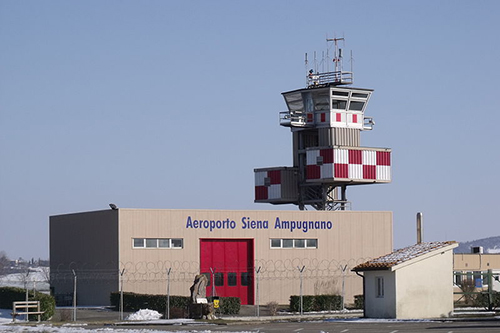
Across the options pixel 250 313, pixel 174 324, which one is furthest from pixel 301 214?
pixel 174 324

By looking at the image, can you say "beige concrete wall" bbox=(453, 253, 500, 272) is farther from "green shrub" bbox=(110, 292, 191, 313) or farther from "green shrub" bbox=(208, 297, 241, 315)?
"green shrub" bbox=(110, 292, 191, 313)

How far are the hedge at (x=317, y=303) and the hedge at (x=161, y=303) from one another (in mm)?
3479

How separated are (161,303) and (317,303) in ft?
26.7

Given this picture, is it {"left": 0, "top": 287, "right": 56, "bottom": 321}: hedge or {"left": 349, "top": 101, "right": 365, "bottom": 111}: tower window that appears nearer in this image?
{"left": 0, "top": 287, "right": 56, "bottom": 321}: hedge

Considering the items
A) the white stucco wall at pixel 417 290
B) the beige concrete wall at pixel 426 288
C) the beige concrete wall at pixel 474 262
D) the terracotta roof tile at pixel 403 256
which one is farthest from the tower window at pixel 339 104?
the beige concrete wall at pixel 426 288

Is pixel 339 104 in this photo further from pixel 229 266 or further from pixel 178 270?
pixel 178 270

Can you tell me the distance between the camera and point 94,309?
1903 inches

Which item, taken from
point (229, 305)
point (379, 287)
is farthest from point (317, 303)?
point (379, 287)

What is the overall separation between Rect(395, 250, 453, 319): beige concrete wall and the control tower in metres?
23.6

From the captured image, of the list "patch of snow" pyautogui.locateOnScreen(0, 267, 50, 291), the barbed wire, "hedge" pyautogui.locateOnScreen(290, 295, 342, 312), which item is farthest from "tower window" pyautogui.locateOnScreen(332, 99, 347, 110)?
"patch of snow" pyautogui.locateOnScreen(0, 267, 50, 291)

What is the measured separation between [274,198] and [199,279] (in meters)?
26.8

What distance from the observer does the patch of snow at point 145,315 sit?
42938 mm

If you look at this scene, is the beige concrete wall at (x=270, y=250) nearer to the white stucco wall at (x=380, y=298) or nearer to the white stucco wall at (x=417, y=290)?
the white stucco wall at (x=380, y=298)

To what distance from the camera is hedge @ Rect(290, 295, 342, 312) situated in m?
48.9
